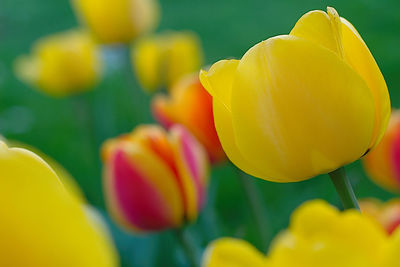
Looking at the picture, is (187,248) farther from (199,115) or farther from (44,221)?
(44,221)

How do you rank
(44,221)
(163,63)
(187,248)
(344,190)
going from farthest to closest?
(163,63), (187,248), (344,190), (44,221)

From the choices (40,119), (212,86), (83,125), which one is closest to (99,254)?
(212,86)

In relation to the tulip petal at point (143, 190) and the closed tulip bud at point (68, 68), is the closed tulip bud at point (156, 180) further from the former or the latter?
the closed tulip bud at point (68, 68)

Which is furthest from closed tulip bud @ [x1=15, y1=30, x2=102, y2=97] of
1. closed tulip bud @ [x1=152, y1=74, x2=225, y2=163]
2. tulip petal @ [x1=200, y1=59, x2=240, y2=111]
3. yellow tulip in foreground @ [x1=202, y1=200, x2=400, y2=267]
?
yellow tulip in foreground @ [x1=202, y1=200, x2=400, y2=267]

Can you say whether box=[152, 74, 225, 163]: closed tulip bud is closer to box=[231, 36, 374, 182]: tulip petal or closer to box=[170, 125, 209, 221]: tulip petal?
box=[170, 125, 209, 221]: tulip petal

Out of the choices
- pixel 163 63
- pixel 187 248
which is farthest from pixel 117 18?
pixel 187 248

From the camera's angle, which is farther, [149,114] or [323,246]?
[149,114]

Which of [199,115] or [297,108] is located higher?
[297,108]

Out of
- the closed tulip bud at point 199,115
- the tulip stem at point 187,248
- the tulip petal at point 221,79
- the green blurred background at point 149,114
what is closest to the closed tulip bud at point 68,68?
the green blurred background at point 149,114
